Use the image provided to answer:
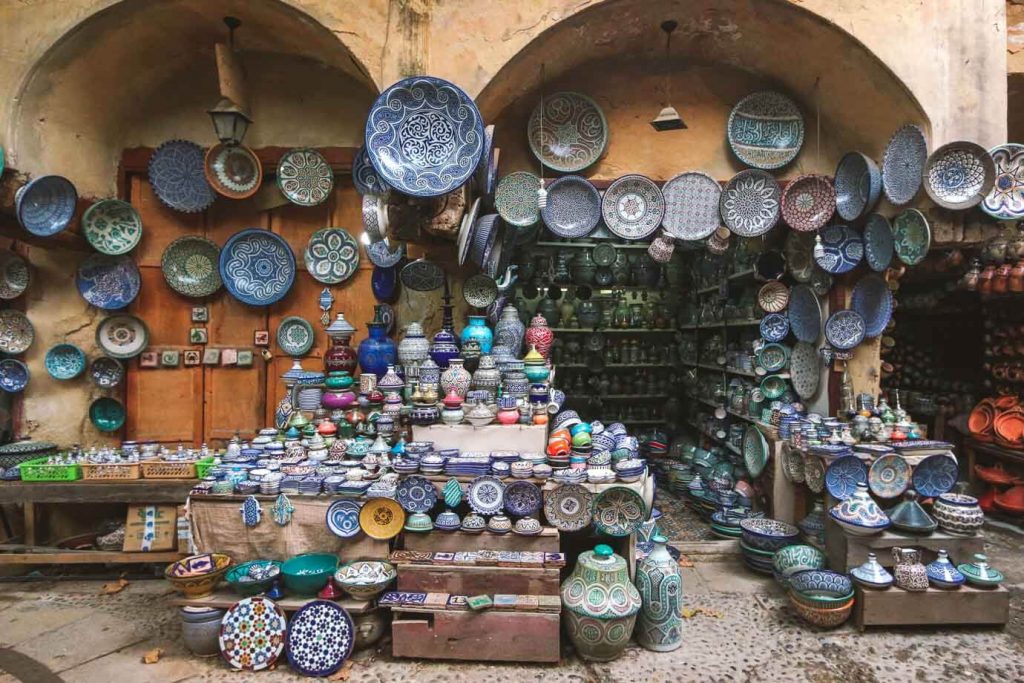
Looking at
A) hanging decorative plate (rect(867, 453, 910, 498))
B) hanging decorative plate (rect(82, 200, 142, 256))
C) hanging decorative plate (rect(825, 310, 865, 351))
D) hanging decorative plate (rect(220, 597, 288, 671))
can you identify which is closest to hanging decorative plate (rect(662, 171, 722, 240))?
hanging decorative plate (rect(825, 310, 865, 351))

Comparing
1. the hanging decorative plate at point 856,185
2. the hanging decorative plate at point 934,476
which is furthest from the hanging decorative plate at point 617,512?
the hanging decorative plate at point 856,185

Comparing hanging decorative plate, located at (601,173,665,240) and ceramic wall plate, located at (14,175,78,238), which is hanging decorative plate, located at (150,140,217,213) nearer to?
ceramic wall plate, located at (14,175,78,238)

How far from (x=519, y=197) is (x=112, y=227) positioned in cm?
296

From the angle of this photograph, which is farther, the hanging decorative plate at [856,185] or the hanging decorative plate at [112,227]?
the hanging decorative plate at [112,227]

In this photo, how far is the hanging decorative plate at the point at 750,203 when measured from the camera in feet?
12.5

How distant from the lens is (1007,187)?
130 inches

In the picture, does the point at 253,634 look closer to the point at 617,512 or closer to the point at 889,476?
the point at 617,512

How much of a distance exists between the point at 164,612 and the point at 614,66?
456cm

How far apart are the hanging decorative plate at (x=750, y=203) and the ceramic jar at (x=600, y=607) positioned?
8.29ft

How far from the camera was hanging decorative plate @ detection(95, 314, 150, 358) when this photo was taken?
400 cm

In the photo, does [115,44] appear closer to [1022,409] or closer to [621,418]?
[621,418]

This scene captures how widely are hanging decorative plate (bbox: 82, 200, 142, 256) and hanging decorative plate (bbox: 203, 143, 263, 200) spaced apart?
65 centimetres

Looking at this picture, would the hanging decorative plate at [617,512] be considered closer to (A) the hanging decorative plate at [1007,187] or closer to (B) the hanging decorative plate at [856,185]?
(B) the hanging decorative plate at [856,185]

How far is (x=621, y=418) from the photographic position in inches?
232
